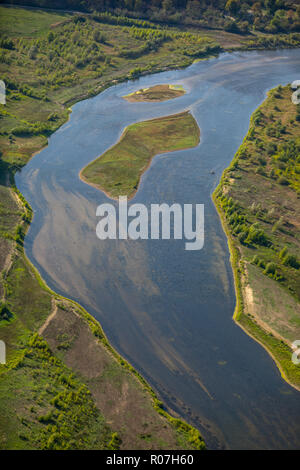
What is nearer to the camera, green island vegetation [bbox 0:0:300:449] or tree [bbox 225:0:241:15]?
green island vegetation [bbox 0:0:300:449]

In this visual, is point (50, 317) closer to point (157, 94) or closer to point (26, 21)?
point (157, 94)

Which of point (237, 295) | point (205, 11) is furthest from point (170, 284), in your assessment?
point (205, 11)

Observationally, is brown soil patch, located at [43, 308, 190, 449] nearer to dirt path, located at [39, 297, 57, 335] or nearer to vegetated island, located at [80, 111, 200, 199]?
dirt path, located at [39, 297, 57, 335]

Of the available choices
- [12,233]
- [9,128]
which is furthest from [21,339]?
[9,128]

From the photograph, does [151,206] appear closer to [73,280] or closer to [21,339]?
[73,280]

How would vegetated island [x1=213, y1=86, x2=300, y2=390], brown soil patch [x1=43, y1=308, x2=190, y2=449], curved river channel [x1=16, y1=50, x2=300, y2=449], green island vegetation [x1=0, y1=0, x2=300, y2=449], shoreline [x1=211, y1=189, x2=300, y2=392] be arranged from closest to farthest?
brown soil patch [x1=43, y1=308, x2=190, y2=449], green island vegetation [x1=0, y1=0, x2=300, y2=449], curved river channel [x1=16, y1=50, x2=300, y2=449], shoreline [x1=211, y1=189, x2=300, y2=392], vegetated island [x1=213, y1=86, x2=300, y2=390]

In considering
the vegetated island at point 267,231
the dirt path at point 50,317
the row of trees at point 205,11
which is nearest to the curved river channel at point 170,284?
the vegetated island at point 267,231

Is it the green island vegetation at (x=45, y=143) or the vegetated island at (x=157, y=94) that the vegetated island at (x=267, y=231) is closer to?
the green island vegetation at (x=45, y=143)

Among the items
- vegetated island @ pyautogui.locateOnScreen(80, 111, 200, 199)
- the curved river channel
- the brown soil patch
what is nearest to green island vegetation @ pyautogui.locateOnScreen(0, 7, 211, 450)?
the brown soil patch
